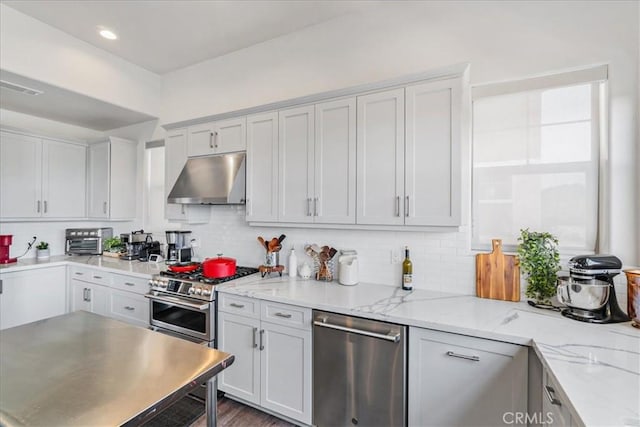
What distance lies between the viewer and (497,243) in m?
2.10

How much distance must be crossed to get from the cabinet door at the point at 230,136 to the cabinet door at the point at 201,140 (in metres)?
0.06

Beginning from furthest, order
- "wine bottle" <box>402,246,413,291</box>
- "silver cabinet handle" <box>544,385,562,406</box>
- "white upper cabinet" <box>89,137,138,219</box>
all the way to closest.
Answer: "white upper cabinet" <box>89,137,138,219</box> < "wine bottle" <box>402,246,413,291</box> < "silver cabinet handle" <box>544,385,562,406</box>

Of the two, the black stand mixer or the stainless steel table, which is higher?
the black stand mixer

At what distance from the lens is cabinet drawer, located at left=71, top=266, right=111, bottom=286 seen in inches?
126

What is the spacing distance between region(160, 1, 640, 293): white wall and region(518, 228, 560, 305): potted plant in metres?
0.33

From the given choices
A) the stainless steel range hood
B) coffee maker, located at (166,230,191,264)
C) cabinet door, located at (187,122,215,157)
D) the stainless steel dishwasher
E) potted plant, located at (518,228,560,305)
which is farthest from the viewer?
coffee maker, located at (166,230,191,264)

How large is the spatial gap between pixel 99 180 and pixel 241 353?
10.8 ft

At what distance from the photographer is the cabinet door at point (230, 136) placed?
2863 millimetres

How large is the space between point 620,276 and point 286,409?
2.30 m

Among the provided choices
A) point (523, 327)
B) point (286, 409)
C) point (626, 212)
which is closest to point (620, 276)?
point (626, 212)

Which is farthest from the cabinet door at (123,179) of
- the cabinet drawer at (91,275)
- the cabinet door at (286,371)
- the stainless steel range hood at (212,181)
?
the cabinet door at (286,371)

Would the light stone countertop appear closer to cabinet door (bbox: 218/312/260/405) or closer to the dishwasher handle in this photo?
the dishwasher handle

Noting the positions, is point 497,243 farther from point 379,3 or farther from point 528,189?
point 379,3

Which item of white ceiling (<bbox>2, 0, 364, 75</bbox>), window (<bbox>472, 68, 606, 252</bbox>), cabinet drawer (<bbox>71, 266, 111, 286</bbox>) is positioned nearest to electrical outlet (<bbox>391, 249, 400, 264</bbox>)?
window (<bbox>472, 68, 606, 252</bbox>)
